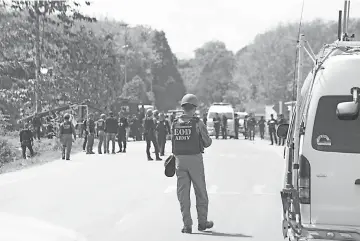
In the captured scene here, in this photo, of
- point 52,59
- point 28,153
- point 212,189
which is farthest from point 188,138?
point 52,59

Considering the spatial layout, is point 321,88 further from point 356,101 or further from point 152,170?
point 152,170

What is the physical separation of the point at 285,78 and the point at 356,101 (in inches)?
3025

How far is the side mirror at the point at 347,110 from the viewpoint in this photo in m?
7.30

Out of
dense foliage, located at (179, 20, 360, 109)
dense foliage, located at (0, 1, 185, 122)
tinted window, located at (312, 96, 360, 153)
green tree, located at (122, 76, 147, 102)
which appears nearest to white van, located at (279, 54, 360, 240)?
tinted window, located at (312, 96, 360, 153)

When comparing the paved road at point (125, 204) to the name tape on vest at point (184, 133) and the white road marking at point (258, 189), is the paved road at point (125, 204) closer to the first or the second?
the white road marking at point (258, 189)

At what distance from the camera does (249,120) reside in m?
51.3

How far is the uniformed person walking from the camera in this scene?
10.7m

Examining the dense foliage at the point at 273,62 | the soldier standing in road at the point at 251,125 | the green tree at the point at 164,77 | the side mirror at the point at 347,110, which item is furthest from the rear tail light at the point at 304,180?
the green tree at the point at 164,77

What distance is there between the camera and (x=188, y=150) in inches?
423

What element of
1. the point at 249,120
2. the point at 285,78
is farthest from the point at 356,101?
the point at 285,78

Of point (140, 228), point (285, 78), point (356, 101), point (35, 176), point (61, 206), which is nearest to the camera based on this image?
point (356, 101)

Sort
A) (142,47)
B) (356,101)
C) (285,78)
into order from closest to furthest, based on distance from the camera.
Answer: (356,101)
(285,78)
(142,47)

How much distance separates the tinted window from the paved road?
3044mm

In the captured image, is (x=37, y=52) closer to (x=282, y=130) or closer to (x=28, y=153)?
(x=28, y=153)
